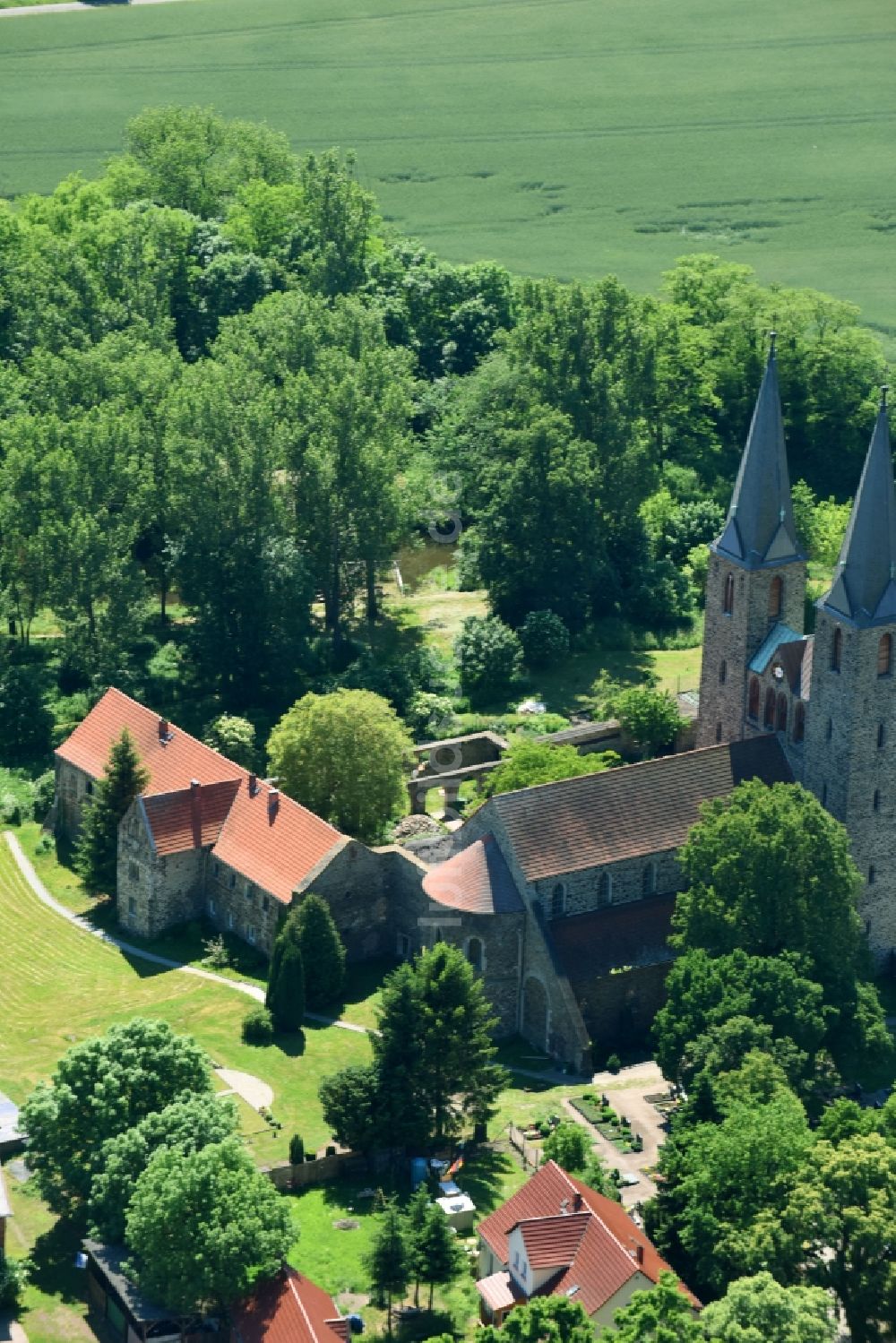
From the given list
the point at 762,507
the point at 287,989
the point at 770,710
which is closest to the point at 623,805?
the point at 770,710

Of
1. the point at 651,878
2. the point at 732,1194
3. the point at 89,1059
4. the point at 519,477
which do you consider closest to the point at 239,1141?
the point at 89,1059

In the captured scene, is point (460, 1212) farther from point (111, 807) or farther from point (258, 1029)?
point (111, 807)

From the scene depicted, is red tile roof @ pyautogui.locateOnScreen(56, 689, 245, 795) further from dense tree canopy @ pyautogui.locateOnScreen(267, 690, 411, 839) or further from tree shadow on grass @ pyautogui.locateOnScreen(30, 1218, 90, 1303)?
tree shadow on grass @ pyautogui.locateOnScreen(30, 1218, 90, 1303)

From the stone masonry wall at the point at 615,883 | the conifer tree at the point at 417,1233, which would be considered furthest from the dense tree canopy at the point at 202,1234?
the stone masonry wall at the point at 615,883

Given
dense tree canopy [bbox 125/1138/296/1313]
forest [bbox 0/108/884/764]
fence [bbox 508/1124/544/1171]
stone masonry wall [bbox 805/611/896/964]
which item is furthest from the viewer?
forest [bbox 0/108/884/764]

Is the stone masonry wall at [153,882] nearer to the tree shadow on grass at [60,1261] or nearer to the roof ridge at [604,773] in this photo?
the roof ridge at [604,773]

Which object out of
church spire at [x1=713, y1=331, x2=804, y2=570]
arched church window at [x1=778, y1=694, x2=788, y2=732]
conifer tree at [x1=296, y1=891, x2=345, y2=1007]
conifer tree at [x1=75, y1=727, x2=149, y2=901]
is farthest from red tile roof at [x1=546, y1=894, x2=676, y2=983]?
conifer tree at [x1=75, y1=727, x2=149, y2=901]
